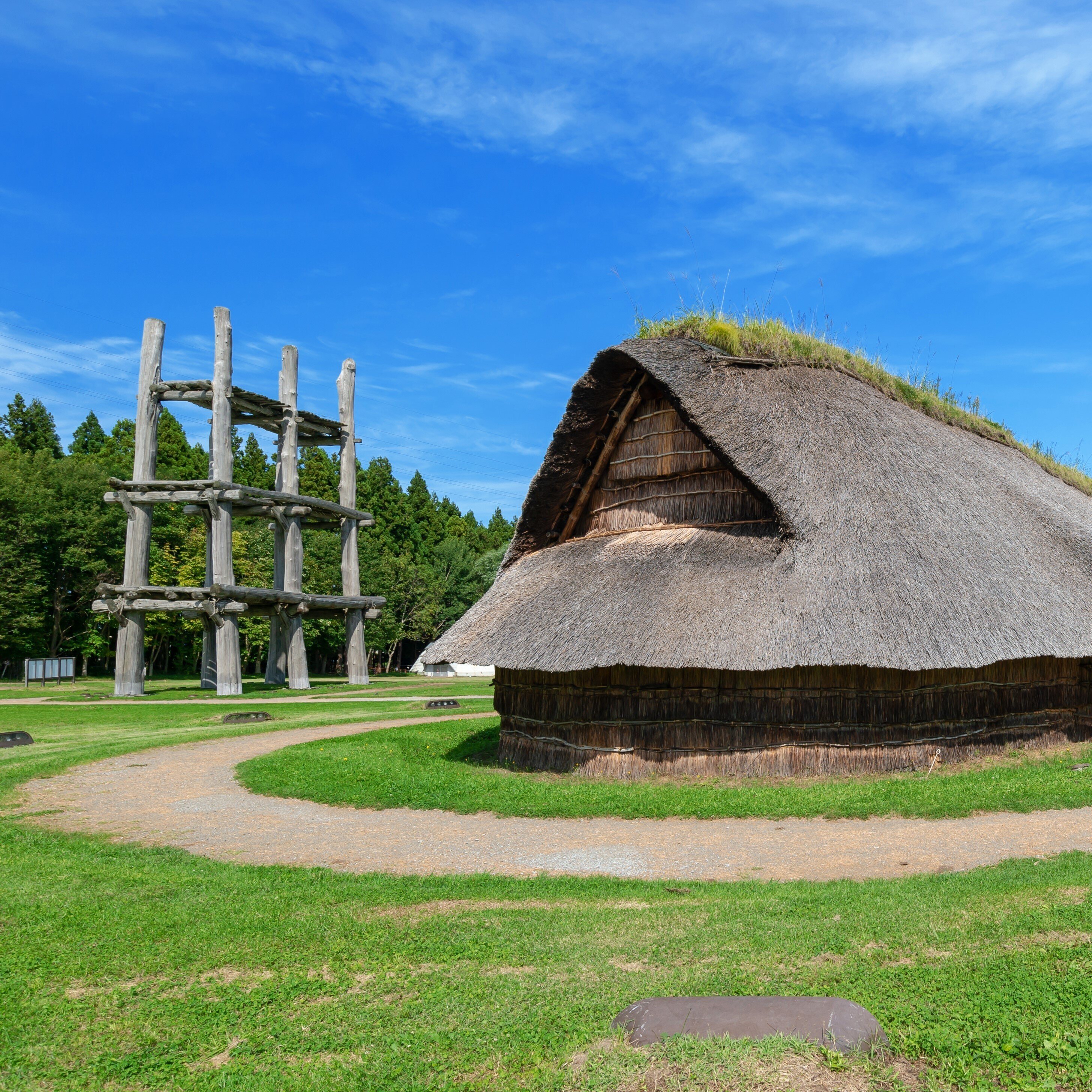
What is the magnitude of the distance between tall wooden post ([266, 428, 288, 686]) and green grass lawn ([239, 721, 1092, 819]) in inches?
827

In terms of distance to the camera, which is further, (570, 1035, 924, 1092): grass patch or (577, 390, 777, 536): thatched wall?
(577, 390, 777, 536): thatched wall

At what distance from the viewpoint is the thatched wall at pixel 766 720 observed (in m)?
12.3

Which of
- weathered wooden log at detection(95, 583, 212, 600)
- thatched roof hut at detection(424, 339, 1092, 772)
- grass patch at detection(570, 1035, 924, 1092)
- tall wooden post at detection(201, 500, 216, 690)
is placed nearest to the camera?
grass patch at detection(570, 1035, 924, 1092)

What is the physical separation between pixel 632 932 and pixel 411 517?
217ft

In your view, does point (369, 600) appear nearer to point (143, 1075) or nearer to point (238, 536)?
point (238, 536)

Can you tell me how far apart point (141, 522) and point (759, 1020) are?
1263 inches

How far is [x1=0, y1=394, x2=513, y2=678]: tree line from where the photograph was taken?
49531 millimetres

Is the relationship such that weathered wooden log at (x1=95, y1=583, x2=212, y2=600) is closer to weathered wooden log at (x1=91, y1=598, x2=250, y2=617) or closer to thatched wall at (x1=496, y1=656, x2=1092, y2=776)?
weathered wooden log at (x1=91, y1=598, x2=250, y2=617)

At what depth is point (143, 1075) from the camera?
416 centimetres

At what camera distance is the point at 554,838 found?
952cm

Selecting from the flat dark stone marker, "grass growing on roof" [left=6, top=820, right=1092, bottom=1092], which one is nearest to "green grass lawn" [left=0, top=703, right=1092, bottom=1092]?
"grass growing on roof" [left=6, top=820, right=1092, bottom=1092]

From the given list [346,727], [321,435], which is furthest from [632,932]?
[321,435]

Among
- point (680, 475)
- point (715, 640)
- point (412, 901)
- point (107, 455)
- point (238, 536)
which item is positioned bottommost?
point (412, 901)

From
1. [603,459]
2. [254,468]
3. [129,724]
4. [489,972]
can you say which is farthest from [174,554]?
[489,972]
